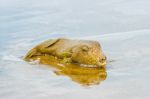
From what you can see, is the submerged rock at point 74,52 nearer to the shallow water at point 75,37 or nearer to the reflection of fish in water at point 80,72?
the reflection of fish in water at point 80,72

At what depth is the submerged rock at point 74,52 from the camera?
9461 millimetres

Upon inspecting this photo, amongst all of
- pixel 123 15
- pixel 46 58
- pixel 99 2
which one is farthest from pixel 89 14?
pixel 46 58

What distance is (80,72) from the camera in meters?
9.03

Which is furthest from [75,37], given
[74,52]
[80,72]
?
[80,72]

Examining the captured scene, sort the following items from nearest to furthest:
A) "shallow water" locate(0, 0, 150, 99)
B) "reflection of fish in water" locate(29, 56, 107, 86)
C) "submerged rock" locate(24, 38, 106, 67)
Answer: "shallow water" locate(0, 0, 150, 99) → "reflection of fish in water" locate(29, 56, 107, 86) → "submerged rock" locate(24, 38, 106, 67)

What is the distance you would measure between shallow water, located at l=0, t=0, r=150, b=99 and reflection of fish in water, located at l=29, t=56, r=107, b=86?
154mm

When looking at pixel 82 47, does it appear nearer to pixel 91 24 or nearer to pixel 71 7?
pixel 91 24

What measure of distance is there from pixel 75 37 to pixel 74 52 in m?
3.31

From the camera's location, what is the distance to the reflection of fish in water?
8453mm

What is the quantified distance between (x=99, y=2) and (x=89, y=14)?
2791 mm

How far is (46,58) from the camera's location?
1038 centimetres

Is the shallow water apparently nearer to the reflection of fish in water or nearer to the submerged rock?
the reflection of fish in water

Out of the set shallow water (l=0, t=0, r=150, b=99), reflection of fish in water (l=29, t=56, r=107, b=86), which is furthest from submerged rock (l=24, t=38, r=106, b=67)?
shallow water (l=0, t=0, r=150, b=99)

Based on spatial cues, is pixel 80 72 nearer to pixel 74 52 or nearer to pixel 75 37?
pixel 74 52
